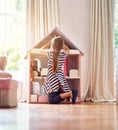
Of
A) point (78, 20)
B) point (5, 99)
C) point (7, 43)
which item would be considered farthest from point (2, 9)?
point (5, 99)

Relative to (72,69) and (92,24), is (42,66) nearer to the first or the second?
(72,69)

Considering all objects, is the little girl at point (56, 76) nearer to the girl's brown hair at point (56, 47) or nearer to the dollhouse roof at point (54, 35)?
the girl's brown hair at point (56, 47)

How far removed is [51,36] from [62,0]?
68 centimetres

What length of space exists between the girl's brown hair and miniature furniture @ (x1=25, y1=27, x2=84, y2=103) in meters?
0.21

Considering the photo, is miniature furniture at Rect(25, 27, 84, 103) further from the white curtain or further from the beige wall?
the beige wall

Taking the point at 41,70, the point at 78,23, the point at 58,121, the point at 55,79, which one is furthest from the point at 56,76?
the point at 58,121

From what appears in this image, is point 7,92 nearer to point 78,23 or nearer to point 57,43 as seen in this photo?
point 57,43

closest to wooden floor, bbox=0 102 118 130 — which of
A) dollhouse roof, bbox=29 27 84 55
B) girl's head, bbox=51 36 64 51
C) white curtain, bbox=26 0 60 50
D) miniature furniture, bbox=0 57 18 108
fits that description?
miniature furniture, bbox=0 57 18 108

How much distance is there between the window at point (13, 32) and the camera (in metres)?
4.30

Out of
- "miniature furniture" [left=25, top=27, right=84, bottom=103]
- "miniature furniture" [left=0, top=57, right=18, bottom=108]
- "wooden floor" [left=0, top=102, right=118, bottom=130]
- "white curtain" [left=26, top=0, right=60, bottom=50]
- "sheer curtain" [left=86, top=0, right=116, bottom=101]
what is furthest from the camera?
"sheer curtain" [left=86, top=0, right=116, bottom=101]

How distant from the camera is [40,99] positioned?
12.1ft

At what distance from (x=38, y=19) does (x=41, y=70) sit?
2.34 feet

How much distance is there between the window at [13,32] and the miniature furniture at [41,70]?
37 cm

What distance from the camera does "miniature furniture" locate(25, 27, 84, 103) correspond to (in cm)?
376
